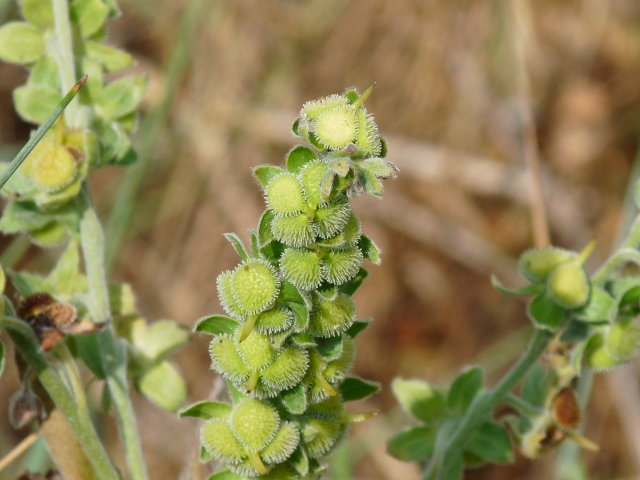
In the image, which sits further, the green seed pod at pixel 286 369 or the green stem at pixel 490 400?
the green stem at pixel 490 400

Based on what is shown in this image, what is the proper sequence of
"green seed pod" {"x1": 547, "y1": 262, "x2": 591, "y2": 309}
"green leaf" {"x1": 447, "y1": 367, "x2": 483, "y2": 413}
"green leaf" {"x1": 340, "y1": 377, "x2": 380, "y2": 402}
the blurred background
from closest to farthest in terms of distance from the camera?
"green leaf" {"x1": 340, "y1": 377, "x2": 380, "y2": 402}
"green seed pod" {"x1": 547, "y1": 262, "x2": 591, "y2": 309}
"green leaf" {"x1": 447, "y1": 367, "x2": 483, "y2": 413}
the blurred background

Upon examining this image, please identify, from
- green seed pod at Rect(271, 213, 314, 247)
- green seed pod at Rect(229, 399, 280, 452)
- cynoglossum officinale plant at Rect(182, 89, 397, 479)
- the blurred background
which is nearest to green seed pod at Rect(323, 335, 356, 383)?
cynoglossum officinale plant at Rect(182, 89, 397, 479)

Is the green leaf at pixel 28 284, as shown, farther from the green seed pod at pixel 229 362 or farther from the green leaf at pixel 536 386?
the green leaf at pixel 536 386

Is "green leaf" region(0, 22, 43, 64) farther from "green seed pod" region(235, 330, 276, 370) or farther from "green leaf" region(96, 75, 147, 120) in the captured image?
"green seed pod" region(235, 330, 276, 370)

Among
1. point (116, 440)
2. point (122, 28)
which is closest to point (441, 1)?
point (122, 28)

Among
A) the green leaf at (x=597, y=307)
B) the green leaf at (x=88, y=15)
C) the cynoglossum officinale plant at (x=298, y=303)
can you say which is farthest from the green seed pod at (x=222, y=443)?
the green leaf at (x=88, y=15)

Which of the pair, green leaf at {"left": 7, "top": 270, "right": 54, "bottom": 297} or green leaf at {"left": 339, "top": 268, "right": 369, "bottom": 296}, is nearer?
green leaf at {"left": 339, "top": 268, "right": 369, "bottom": 296}

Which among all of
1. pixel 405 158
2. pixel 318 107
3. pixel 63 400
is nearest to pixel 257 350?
pixel 318 107
